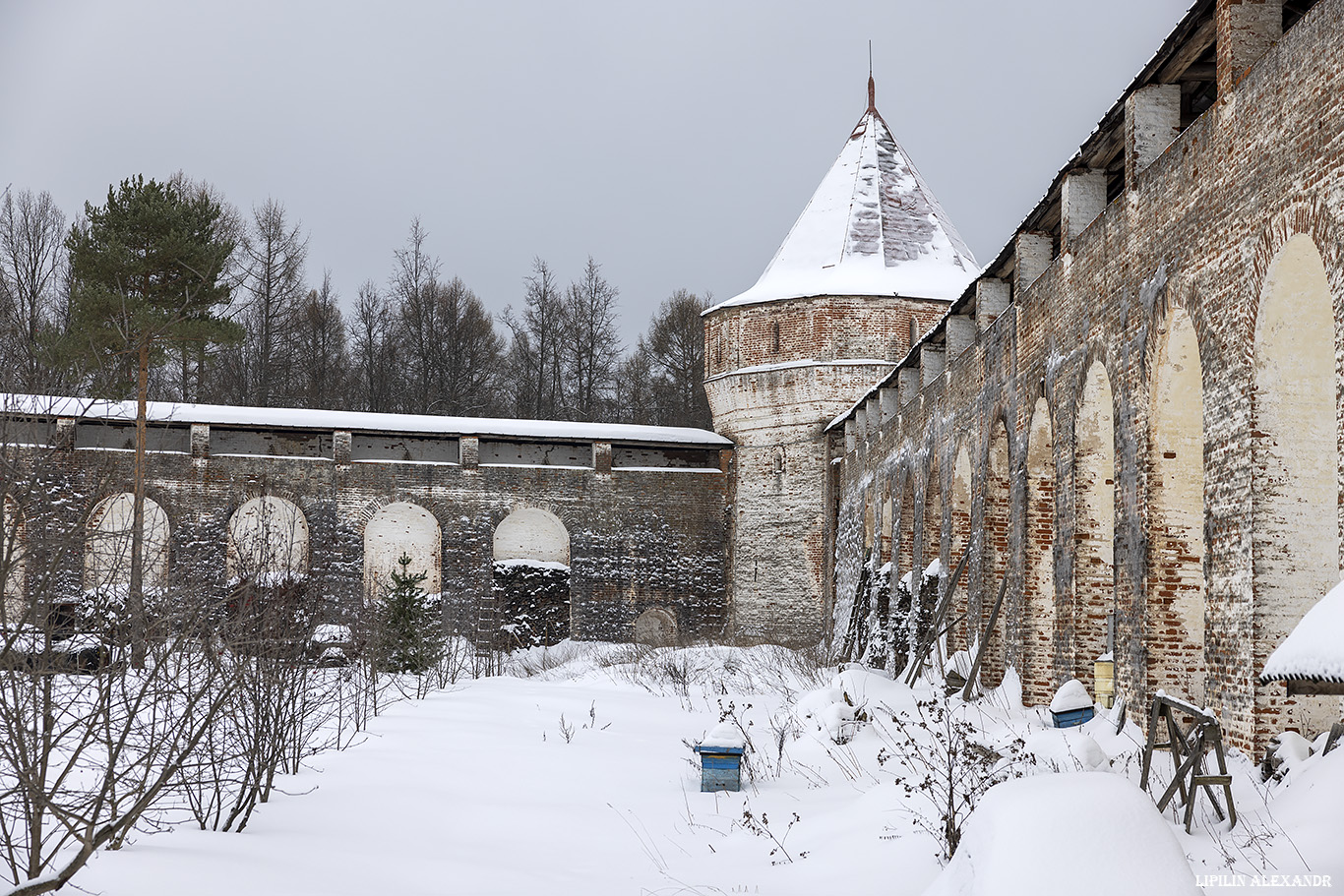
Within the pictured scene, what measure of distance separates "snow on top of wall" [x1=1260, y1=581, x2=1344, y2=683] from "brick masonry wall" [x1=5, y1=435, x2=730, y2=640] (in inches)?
900

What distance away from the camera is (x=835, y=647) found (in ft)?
78.2

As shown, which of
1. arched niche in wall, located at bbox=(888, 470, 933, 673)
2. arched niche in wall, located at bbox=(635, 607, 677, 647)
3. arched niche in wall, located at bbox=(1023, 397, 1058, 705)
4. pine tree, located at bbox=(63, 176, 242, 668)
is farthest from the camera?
arched niche in wall, located at bbox=(635, 607, 677, 647)

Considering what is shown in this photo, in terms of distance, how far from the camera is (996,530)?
46.8 ft

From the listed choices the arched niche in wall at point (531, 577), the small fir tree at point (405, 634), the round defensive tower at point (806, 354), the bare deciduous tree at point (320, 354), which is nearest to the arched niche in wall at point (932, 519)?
the small fir tree at point (405, 634)

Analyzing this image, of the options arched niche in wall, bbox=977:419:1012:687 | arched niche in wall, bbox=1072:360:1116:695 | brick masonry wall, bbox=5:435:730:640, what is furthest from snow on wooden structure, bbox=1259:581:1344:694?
brick masonry wall, bbox=5:435:730:640

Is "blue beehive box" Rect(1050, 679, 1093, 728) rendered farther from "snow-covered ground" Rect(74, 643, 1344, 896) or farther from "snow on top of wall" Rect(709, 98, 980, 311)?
"snow on top of wall" Rect(709, 98, 980, 311)

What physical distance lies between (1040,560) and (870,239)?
667 inches

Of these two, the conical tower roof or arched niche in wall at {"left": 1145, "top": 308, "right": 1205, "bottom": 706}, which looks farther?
the conical tower roof

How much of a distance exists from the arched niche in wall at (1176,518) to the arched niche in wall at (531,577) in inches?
760

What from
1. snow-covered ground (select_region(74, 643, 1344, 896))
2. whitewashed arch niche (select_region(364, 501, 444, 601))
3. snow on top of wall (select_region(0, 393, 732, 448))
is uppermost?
snow on top of wall (select_region(0, 393, 732, 448))

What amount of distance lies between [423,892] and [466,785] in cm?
325

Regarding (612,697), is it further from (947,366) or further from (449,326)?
(449,326)

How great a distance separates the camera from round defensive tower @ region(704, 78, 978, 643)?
27.1m

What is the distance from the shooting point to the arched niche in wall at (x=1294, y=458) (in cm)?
762
